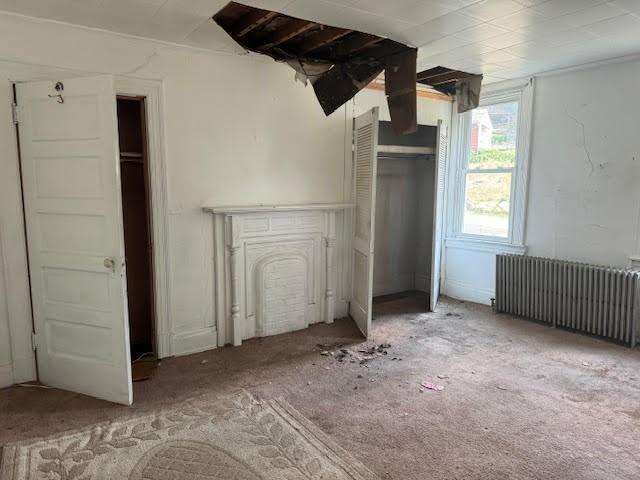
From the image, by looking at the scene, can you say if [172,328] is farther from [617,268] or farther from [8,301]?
[617,268]

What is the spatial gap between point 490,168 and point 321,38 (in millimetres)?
2635

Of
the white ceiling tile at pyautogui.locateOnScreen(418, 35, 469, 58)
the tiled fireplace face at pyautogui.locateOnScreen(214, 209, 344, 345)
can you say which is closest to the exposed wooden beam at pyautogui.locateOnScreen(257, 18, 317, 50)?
the white ceiling tile at pyautogui.locateOnScreen(418, 35, 469, 58)

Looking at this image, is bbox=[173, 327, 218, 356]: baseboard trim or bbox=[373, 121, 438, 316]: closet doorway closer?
bbox=[173, 327, 218, 356]: baseboard trim

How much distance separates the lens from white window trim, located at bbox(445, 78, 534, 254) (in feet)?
15.1

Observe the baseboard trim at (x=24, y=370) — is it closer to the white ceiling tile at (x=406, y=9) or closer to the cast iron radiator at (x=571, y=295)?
the white ceiling tile at (x=406, y=9)

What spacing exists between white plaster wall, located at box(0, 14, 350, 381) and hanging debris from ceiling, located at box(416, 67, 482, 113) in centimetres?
113

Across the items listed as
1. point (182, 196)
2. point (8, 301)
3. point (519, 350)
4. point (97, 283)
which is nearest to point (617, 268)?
point (519, 350)

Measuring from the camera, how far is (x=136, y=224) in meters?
3.80

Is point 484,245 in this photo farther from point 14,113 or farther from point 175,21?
point 14,113

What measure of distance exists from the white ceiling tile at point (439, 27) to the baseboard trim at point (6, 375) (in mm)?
3643

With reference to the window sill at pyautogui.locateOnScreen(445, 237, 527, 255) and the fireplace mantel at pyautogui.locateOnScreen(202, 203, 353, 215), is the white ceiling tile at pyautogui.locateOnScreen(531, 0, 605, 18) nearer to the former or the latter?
the fireplace mantel at pyautogui.locateOnScreen(202, 203, 353, 215)

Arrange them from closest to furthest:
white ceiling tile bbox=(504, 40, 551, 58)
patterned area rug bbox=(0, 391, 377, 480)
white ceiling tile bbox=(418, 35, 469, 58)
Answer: patterned area rug bbox=(0, 391, 377, 480) < white ceiling tile bbox=(418, 35, 469, 58) < white ceiling tile bbox=(504, 40, 551, 58)

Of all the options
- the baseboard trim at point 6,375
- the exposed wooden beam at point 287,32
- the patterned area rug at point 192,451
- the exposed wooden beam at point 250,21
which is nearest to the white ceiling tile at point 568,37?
the exposed wooden beam at point 287,32

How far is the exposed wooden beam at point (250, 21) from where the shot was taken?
112 inches
